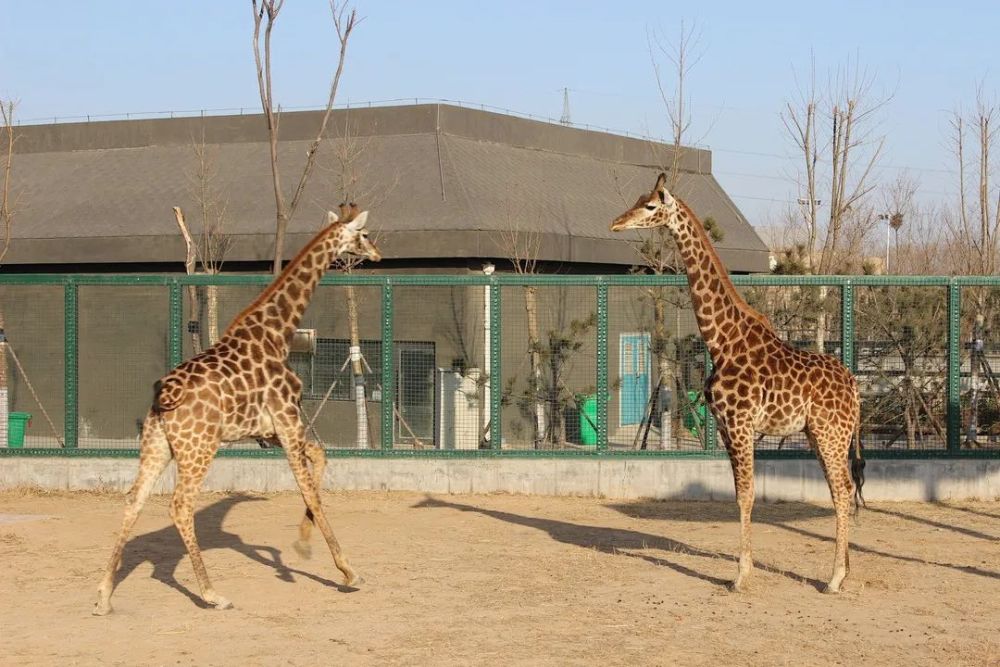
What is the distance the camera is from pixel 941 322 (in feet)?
52.2

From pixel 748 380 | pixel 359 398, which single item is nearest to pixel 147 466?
pixel 748 380

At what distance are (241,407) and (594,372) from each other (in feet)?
23.5

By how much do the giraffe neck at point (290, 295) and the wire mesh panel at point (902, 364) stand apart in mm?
8016

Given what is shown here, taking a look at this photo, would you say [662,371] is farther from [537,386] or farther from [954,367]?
[954,367]

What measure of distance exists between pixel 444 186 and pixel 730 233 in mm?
8697

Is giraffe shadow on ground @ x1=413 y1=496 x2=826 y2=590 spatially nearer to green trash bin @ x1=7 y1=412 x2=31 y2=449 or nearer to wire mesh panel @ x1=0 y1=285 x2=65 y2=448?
wire mesh panel @ x1=0 y1=285 x2=65 y2=448

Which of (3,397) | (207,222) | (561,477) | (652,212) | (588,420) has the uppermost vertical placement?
(207,222)

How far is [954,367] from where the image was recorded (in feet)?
51.6

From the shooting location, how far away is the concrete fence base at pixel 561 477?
609 inches

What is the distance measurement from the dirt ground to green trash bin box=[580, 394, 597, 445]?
1122 millimetres

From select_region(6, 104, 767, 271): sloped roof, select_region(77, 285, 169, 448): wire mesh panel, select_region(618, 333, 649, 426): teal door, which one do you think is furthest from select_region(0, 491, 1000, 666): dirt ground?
select_region(6, 104, 767, 271): sloped roof

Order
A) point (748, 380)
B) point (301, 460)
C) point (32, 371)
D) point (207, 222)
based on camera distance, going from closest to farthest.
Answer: point (301, 460), point (748, 380), point (32, 371), point (207, 222)

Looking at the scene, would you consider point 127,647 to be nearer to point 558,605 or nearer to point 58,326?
point 558,605

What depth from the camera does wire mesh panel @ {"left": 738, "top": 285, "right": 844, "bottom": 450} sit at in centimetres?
1597
